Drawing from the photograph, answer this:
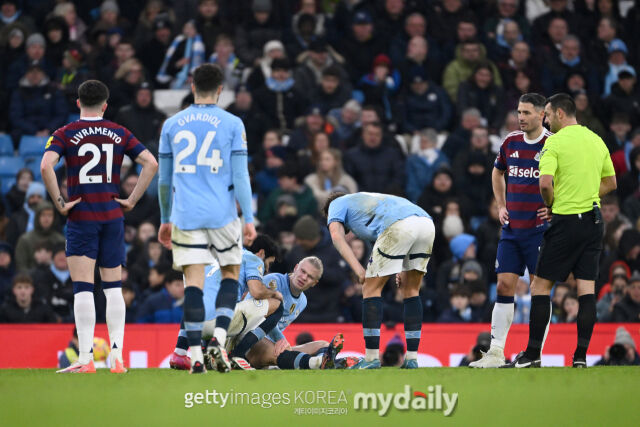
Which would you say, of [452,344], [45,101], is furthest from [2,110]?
[452,344]

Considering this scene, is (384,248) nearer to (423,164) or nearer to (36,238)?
(423,164)

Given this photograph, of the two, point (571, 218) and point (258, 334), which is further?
point (258, 334)

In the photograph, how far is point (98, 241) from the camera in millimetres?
9797

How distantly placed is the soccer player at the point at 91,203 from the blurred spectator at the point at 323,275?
5656 millimetres

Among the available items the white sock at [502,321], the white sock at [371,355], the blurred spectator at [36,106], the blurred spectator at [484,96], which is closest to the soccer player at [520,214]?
the white sock at [502,321]

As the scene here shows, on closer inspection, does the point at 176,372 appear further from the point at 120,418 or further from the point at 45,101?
the point at 45,101

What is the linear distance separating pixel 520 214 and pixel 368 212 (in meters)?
1.47

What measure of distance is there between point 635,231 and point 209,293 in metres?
7.73

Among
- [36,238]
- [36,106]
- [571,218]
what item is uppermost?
[36,106]

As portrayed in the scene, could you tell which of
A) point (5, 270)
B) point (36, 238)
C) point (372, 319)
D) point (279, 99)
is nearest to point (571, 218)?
point (372, 319)

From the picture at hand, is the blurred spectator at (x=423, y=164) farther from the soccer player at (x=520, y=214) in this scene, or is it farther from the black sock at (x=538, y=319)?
the black sock at (x=538, y=319)

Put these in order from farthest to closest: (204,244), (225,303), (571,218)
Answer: (571,218), (225,303), (204,244)

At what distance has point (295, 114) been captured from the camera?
62.3ft

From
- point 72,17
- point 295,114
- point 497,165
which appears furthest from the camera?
point 72,17
